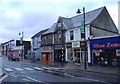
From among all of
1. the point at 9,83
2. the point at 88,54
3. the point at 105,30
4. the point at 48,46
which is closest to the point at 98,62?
the point at 88,54

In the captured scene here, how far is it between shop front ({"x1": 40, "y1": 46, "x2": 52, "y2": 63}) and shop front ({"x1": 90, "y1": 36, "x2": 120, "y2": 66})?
16542 millimetres

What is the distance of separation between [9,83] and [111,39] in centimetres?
2089

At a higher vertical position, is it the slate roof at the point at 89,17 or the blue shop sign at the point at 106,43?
the slate roof at the point at 89,17

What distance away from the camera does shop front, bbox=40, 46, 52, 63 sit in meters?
53.4

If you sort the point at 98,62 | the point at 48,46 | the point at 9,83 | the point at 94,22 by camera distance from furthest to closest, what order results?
the point at 48,46
the point at 94,22
the point at 98,62
the point at 9,83

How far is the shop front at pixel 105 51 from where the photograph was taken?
33.9 m

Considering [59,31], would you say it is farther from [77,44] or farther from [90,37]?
[90,37]

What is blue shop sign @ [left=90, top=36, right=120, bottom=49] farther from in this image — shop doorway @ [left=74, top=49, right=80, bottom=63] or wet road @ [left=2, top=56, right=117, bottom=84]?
wet road @ [left=2, top=56, right=117, bottom=84]

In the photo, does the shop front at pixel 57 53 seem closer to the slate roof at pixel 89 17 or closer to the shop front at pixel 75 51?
the shop front at pixel 75 51

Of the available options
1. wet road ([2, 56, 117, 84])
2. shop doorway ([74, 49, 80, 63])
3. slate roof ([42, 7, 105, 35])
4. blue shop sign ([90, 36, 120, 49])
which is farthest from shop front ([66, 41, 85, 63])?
wet road ([2, 56, 117, 84])

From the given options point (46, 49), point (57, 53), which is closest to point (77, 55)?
point (57, 53)

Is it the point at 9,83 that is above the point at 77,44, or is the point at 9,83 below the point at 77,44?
below

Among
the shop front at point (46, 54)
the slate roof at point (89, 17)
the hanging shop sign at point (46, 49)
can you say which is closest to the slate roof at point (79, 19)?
the slate roof at point (89, 17)

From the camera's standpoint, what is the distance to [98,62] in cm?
3744
